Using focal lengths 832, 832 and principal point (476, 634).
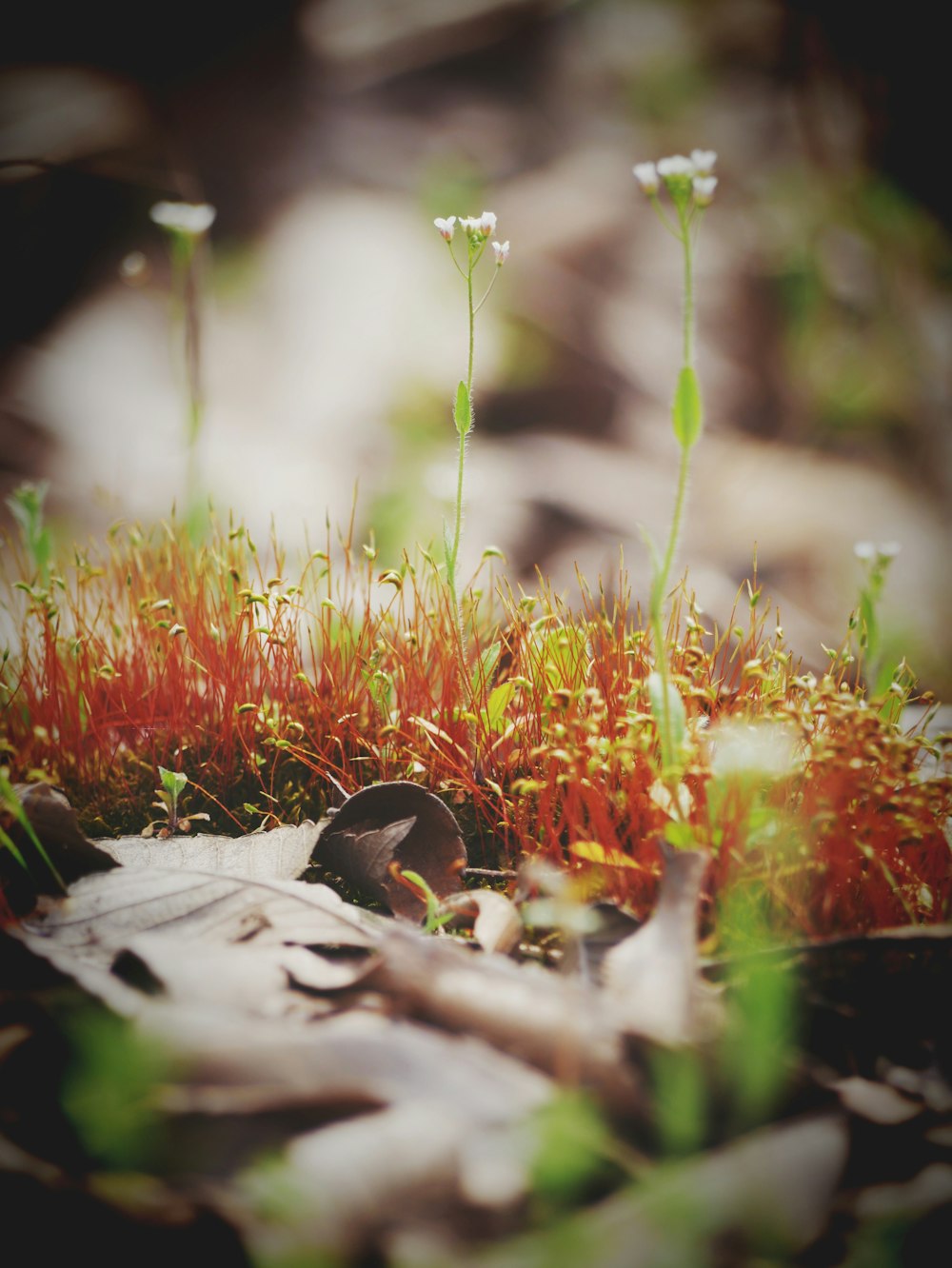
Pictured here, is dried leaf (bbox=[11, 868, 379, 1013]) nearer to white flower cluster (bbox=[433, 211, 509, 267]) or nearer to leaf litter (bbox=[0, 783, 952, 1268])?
leaf litter (bbox=[0, 783, 952, 1268])

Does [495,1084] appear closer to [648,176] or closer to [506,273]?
[648,176]

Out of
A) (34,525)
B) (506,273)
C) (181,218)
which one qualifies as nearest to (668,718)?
(34,525)

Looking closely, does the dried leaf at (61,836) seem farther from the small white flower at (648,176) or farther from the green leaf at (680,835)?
the small white flower at (648,176)

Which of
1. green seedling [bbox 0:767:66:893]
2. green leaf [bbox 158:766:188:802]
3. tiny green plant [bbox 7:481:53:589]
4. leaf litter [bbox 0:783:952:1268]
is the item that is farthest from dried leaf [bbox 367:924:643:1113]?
tiny green plant [bbox 7:481:53:589]

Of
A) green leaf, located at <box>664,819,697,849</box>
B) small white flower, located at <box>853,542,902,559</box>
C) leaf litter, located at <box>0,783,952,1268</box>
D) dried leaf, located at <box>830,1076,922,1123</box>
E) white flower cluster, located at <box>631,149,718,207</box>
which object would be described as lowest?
dried leaf, located at <box>830,1076,922,1123</box>

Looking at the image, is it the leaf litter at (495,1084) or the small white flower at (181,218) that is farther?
the small white flower at (181,218)

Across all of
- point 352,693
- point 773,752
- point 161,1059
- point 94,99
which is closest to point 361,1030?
point 161,1059

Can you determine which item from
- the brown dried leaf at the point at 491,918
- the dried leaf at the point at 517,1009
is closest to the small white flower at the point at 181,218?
the brown dried leaf at the point at 491,918
